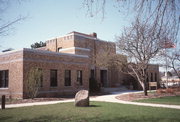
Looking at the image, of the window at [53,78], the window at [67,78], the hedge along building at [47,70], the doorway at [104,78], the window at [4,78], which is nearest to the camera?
the hedge along building at [47,70]

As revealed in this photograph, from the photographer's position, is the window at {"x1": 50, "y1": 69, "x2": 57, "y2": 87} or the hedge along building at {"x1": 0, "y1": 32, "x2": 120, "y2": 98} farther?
the window at {"x1": 50, "y1": 69, "x2": 57, "y2": 87}

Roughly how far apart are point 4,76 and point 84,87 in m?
9.88

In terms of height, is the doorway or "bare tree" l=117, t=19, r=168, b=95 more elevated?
"bare tree" l=117, t=19, r=168, b=95

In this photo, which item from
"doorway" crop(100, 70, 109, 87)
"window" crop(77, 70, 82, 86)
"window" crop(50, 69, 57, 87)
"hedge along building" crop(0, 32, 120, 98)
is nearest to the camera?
"hedge along building" crop(0, 32, 120, 98)

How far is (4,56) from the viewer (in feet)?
71.3

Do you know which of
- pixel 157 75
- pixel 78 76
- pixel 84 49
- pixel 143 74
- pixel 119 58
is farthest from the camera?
pixel 157 75

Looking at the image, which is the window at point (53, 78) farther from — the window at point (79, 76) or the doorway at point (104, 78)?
the doorway at point (104, 78)

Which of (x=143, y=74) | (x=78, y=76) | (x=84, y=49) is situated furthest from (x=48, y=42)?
(x=143, y=74)

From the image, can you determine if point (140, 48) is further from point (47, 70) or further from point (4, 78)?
point (4, 78)

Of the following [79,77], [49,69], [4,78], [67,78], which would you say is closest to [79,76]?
[79,77]

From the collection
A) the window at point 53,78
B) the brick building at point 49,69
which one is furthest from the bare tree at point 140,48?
the window at point 53,78

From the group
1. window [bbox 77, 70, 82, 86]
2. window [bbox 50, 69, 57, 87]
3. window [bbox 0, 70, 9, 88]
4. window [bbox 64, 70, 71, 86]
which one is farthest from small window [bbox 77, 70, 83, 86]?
window [bbox 0, 70, 9, 88]

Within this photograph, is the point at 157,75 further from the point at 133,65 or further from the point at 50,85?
the point at 50,85

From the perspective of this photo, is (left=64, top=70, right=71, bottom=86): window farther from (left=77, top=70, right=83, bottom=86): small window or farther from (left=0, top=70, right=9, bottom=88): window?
(left=0, top=70, right=9, bottom=88): window
